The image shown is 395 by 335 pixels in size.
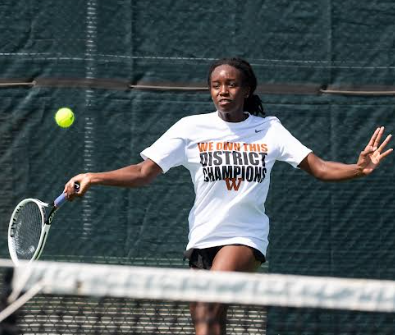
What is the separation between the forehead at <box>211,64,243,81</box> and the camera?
4.51 meters

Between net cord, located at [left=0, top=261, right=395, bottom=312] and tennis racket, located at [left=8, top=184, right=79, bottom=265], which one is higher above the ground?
tennis racket, located at [left=8, top=184, right=79, bottom=265]

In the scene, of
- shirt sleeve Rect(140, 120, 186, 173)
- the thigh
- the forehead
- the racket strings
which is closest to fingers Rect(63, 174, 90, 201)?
shirt sleeve Rect(140, 120, 186, 173)

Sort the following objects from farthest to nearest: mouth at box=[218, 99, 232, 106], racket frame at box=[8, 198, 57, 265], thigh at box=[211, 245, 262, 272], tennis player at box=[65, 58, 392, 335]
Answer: racket frame at box=[8, 198, 57, 265] < mouth at box=[218, 99, 232, 106] < tennis player at box=[65, 58, 392, 335] < thigh at box=[211, 245, 262, 272]

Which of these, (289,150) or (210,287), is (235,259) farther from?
(210,287)

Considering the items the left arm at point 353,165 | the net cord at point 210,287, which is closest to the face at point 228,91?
the left arm at point 353,165

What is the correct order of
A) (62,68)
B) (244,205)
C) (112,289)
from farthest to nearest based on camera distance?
(62,68) < (244,205) < (112,289)

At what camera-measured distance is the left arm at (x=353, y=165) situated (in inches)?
172

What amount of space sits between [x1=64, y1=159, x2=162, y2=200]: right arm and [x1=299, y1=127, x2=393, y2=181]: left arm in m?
0.67

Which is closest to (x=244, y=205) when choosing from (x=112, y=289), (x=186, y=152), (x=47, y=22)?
(x=186, y=152)

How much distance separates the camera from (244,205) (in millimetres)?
4359

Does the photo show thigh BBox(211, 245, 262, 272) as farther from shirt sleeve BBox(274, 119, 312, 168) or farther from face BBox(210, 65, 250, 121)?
face BBox(210, 65, 250, 121)

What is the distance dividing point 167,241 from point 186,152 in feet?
4.81

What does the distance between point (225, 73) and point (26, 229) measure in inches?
56.0

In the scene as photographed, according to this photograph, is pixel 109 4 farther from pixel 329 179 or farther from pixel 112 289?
pixel 112 289
